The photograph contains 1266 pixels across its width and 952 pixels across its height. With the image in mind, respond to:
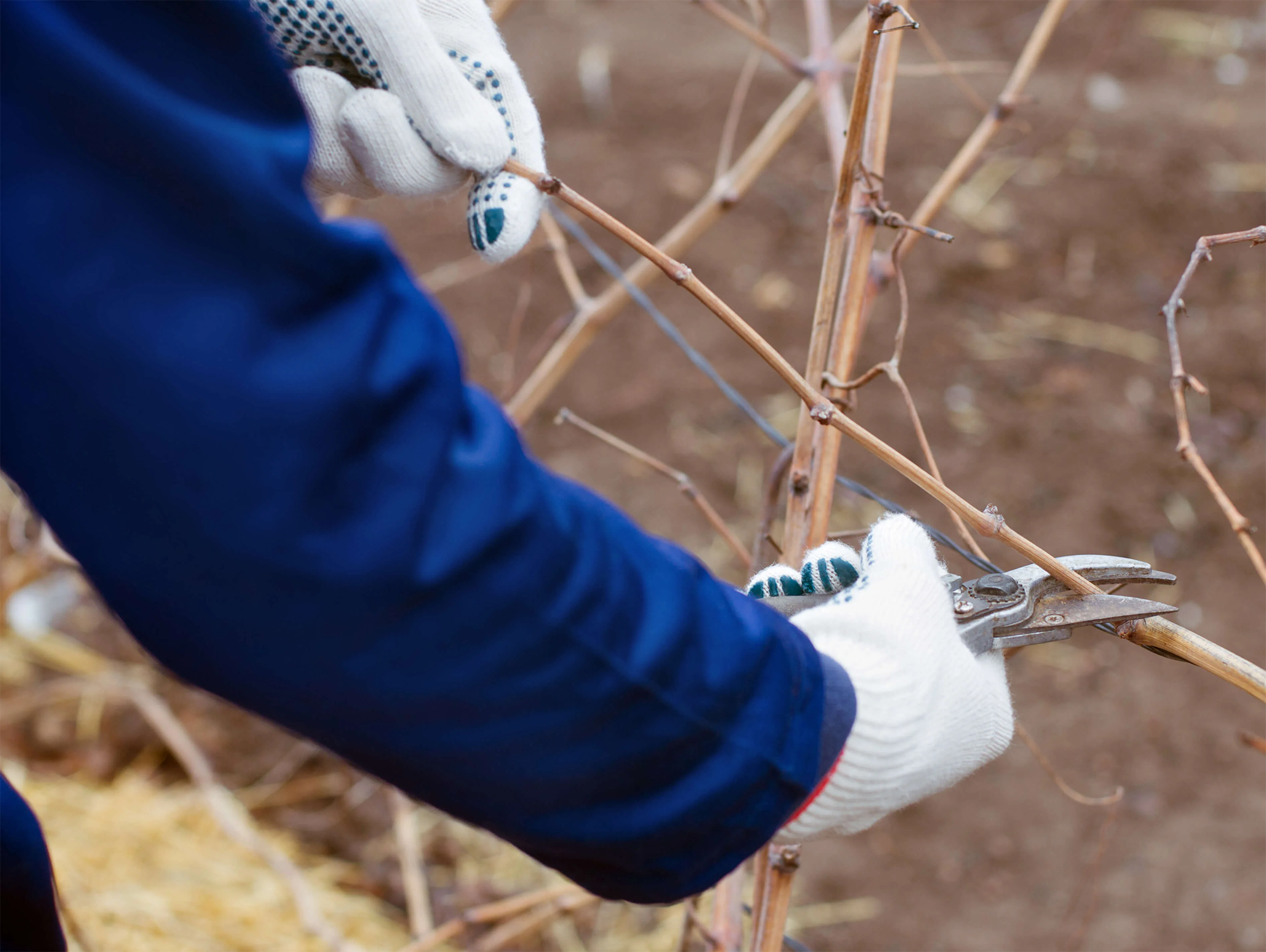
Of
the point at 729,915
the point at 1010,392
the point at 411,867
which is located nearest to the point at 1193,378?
the point at 729,915

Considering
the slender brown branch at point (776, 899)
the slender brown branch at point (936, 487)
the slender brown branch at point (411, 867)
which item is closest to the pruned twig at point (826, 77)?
the slender brown branch at point (936, 487)

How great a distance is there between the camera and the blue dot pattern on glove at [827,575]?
2.88 feet

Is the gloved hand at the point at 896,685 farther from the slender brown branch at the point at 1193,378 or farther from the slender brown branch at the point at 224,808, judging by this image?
the slender brown branch at the point at 224,808

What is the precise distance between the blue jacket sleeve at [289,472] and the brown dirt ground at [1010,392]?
0.92 m

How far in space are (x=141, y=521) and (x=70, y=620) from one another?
231 cm

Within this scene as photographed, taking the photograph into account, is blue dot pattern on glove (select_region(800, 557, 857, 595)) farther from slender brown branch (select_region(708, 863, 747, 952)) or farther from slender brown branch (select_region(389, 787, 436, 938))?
slender brown branch (select_region(389, 787, 436, 938))

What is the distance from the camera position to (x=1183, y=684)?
231cm

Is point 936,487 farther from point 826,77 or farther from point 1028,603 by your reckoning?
point 826,77

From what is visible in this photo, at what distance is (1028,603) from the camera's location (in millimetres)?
875

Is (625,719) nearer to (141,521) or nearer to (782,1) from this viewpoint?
(141,521)

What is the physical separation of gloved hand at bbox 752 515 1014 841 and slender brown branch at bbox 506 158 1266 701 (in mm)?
49

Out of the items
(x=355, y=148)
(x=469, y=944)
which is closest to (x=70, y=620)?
(x=469, y=944)

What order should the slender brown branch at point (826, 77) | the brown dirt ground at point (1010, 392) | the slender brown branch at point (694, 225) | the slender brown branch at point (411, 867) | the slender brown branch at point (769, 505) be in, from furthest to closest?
the brown dirt ground at point (1010, 392) → the slender brown branch at point (411, 867) → the slender brown branch at point (694, 225) → the slender brown branch at point (826, 77) → the slender brown branch at point (769, 505)

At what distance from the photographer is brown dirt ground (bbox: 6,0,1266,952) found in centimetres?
207
